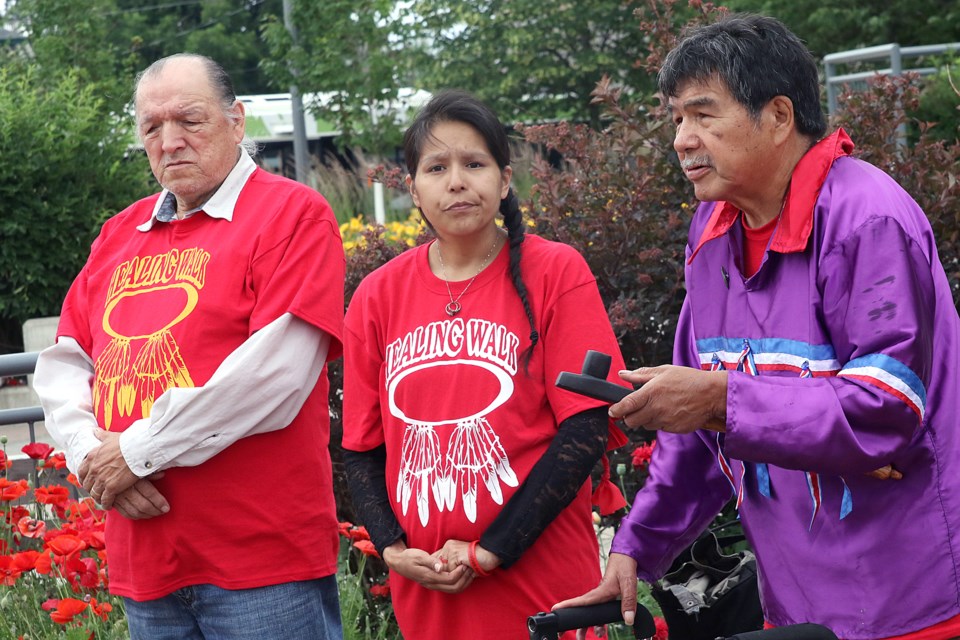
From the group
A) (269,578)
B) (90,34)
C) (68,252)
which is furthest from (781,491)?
(90,34)

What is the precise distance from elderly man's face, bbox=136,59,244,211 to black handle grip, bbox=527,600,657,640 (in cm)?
172

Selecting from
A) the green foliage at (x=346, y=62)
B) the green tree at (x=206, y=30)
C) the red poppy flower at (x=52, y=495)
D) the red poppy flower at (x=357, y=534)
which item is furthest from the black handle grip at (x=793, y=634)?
the green tree at (x=206, y=30)

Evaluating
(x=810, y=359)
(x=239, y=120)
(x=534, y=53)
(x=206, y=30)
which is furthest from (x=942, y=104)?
(x=206, y=30)

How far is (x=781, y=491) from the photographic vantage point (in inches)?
93.4

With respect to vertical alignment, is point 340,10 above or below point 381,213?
above

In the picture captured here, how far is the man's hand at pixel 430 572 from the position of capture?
115 inches

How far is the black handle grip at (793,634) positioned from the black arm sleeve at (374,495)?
133 centimetres

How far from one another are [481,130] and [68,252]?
32.0 ft

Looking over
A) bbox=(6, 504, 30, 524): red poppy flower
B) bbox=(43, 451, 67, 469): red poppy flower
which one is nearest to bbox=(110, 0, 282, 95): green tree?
bbox=(43, 451, 67, 469): red poppy flower

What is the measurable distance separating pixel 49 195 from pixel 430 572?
10.2m

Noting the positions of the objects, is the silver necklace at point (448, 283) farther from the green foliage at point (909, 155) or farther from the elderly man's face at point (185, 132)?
the green foliage at point (909, 155)

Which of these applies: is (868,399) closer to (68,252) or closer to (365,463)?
(365,463)

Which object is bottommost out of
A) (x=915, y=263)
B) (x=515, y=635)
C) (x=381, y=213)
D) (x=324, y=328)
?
(x=381, y=213)

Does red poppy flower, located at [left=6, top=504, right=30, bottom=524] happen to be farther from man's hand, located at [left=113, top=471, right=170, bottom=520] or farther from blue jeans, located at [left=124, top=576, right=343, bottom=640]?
man's hand, located at [left=113, top=471, right=170, bottom=520]
